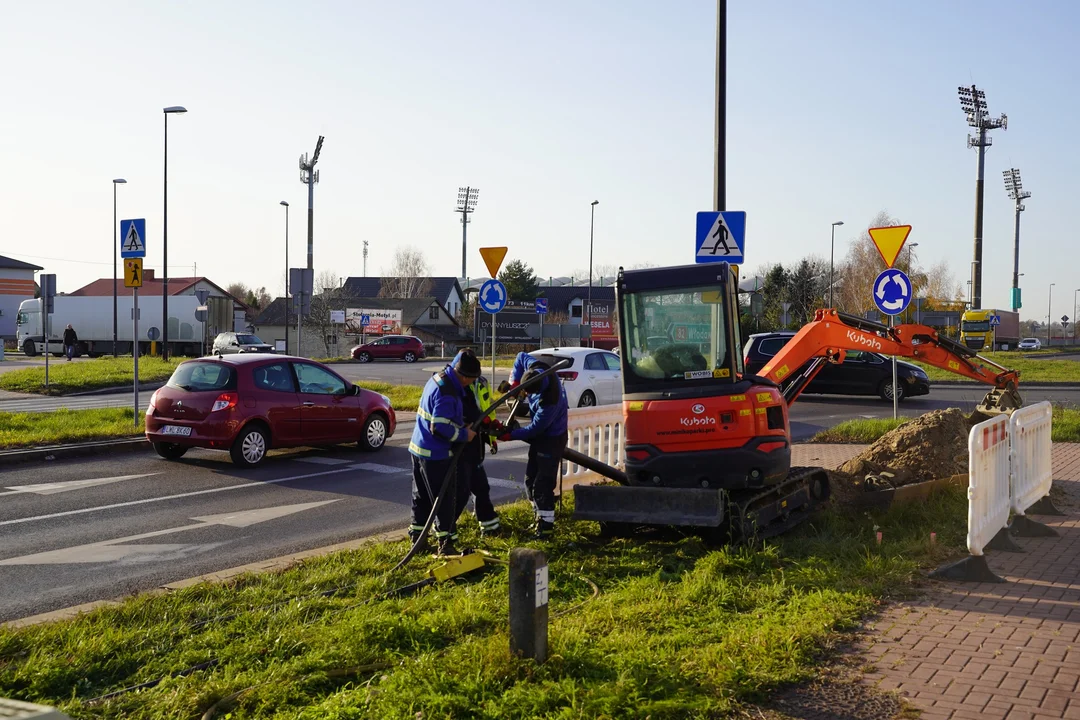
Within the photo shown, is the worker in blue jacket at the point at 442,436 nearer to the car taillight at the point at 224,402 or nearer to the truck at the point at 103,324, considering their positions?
the car taillight at the point at 224,402

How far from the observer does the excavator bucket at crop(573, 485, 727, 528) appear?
8.07 meters

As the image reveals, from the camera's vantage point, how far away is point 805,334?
12445 millimetres

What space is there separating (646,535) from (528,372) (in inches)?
72.1

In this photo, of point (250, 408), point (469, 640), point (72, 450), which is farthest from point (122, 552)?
point (72, 450)

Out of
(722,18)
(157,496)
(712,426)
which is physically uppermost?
(722,18)

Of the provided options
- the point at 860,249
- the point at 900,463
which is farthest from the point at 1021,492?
the point at 860,249

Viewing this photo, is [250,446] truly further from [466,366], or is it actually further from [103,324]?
[103,324]

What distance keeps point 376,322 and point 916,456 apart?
67029mm

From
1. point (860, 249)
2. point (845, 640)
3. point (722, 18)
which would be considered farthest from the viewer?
point (860, 249)

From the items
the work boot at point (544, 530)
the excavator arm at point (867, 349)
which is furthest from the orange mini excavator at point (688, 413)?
the excavator arm at point (867, 349)

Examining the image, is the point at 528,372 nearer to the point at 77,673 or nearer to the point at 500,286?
the point at 77,673

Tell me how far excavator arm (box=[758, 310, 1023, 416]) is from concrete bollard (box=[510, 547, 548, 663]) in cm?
720

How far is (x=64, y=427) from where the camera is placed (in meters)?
16.5

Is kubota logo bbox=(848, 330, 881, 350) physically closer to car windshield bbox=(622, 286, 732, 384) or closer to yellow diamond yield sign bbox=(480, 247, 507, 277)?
car windshield bbox=(622, 286, 732, 384)
